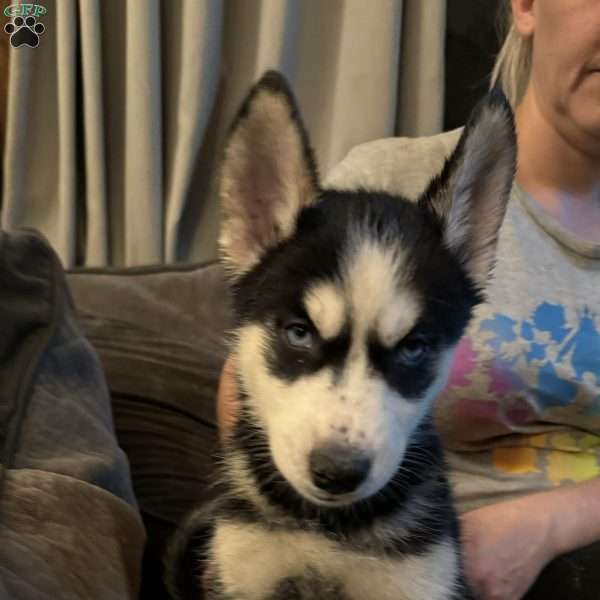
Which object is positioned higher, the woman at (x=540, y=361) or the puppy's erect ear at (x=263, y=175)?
the puppy's erect ear at (x=263, y=175)

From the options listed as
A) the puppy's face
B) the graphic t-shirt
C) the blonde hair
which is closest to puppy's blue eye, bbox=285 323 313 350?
the puppy's face

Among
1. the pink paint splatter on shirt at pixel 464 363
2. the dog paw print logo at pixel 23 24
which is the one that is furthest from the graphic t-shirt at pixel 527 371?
the dog paw print logo at pixel 23 24

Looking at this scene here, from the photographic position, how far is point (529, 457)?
1.43 m

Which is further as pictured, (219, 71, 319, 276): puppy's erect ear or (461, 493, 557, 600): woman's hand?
(461, 493, 557, 600): woman's hand

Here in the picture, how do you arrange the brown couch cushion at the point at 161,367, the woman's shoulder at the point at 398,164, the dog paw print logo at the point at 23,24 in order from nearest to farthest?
the woman's shoulder at the point at 398,164
the brown couch cushion at the point at 161,367
the dog paw print logo at the point at 23,24

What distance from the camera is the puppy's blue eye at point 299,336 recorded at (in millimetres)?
920

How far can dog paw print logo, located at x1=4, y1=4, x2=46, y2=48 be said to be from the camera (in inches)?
83.6

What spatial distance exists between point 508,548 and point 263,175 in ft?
2.45

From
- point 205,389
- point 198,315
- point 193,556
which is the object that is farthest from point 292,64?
point 193,556

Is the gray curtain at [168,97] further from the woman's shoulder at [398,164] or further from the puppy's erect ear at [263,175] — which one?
the puppy's erect ear at [263,175]

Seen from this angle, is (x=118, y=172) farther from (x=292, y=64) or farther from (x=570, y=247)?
(x=570, y=247)

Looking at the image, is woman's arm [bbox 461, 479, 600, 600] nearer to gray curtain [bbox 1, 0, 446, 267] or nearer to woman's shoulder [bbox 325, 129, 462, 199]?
woman's shoulder [bbox 325, 129, 462, 199]

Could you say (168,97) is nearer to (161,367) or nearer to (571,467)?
(161,367)

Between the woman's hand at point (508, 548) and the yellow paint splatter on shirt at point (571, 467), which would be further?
the yellow paint splatter on shirt at point (571, 467)
